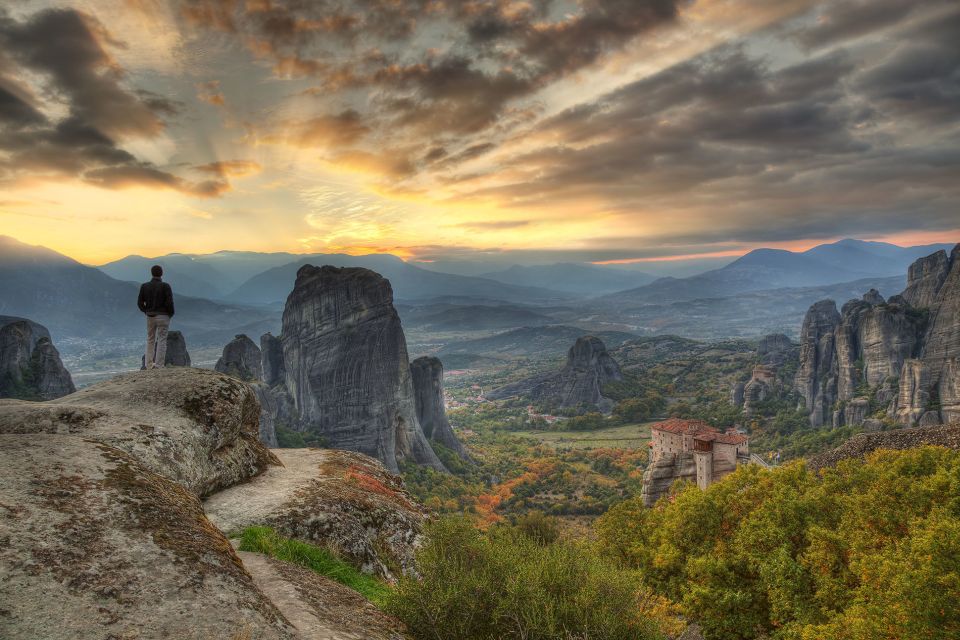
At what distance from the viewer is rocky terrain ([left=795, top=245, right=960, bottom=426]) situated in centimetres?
7844

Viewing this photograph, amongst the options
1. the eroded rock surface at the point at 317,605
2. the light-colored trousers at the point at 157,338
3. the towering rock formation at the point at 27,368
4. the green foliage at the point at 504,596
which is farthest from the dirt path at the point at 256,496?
the towering rock formation at the point at 27,368

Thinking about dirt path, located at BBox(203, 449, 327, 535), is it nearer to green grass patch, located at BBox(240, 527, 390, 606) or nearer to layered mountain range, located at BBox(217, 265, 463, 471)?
green grass patch, located at BBox(240, 527, 390, 606)

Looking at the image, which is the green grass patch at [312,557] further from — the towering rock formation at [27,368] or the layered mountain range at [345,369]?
the towering rock formation at [27,368]

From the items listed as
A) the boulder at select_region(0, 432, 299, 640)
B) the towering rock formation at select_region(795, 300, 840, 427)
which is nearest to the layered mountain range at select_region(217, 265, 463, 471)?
the boulder at select_region(0, 432, 299, 640)

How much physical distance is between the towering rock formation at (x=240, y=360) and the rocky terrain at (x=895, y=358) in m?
109

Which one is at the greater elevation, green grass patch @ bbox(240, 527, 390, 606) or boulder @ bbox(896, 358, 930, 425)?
green grass patch @ bbox(240, 527, 390, 606)

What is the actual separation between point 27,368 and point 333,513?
274 feet

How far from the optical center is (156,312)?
64.3ft

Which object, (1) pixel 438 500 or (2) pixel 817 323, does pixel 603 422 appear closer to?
(2) pixel 817 323

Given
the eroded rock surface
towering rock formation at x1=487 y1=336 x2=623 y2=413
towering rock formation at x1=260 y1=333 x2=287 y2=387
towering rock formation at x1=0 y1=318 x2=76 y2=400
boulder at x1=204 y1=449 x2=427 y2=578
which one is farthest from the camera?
towering rock formation at x1=487 y1=336 x2=623 y2=413

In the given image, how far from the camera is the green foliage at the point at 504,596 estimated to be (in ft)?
33.9

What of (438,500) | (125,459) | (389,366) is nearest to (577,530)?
(438,500)

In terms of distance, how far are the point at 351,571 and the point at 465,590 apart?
3554 millimetres

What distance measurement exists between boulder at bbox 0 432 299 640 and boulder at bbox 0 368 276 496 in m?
1.87
